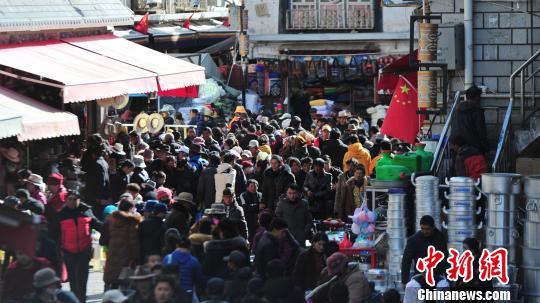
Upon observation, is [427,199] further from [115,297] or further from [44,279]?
[44,279]

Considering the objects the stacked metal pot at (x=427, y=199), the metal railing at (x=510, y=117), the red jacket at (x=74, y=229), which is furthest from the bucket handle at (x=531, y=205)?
the red jacket at (x=74, y=229)

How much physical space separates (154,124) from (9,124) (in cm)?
784

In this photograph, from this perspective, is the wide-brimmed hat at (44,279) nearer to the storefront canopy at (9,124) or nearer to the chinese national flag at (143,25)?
the storefront canopy at (9,124)

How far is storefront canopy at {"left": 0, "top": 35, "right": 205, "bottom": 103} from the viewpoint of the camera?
75.5 feet

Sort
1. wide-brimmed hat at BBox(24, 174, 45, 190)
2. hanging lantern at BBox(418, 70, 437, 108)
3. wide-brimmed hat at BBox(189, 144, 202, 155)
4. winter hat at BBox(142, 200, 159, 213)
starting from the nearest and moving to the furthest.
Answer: winter hat at BBox(142, 200, 159, 213) < wide-brimmed hat at BBox(24, 174, 45, 190) < hanging lantern at BBox(418, 70, 437, 108) < wide-brimmed hat at BBox(189, 144, 202, 155)

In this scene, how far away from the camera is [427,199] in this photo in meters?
17.2

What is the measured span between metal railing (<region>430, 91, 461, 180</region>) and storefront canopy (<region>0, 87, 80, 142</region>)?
569cm

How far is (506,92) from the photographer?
72.0 feet

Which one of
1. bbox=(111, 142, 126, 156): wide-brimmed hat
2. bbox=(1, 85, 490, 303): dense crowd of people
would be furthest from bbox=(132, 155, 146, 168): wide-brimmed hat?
bbox=(111, 142, 126, 156): wide-brimmed hat

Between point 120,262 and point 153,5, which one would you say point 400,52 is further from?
point 120,262

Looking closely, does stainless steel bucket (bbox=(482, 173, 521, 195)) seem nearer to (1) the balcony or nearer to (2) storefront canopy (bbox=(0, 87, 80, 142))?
(2) storefront canopy (bbox=(0, 87, 80, 142))

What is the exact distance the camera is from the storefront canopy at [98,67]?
23.0 m

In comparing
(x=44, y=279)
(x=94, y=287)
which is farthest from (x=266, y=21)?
(x=44, y=279)

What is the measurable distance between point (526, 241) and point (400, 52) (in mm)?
24442
